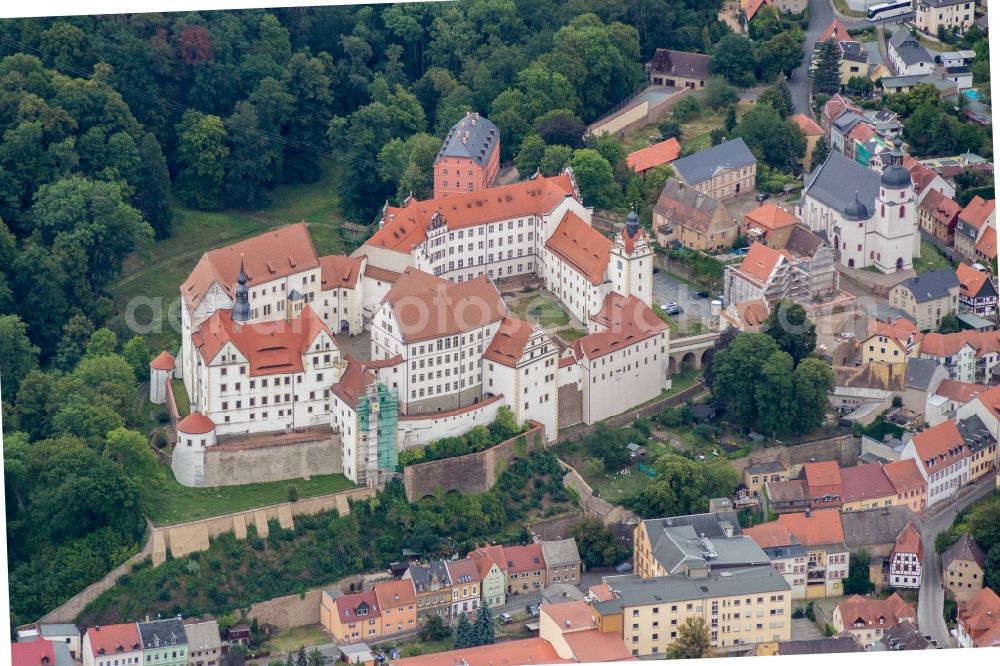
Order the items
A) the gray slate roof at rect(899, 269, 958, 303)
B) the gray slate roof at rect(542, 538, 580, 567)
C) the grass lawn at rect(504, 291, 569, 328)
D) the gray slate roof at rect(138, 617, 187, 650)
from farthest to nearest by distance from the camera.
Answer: the gray slate roof at rect(899, 269, 958, 303)
the grass lawn at rect(504, 291, 569, 328)
the gray slate roof at rect(542, 538, 580, 567)
the gray slate roof at rect(138, 617, 187, 650)

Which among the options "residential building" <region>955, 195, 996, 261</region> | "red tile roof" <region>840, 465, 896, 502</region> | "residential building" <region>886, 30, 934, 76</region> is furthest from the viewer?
"residential building" <region>886, 30, 934, 76</region>

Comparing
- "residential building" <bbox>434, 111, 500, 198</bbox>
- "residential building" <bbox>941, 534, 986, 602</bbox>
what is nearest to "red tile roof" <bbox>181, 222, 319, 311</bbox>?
"residential building" <bbox>434, 111, 500, 198</bbox>

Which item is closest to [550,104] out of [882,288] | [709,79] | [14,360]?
[709,79]

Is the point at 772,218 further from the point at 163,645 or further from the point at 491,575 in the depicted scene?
the point at 163,645

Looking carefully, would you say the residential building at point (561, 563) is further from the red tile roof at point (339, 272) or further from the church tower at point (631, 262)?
the red tile roof at point (339, 272)

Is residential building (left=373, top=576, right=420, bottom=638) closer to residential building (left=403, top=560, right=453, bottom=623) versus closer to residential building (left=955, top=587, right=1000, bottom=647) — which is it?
residential building (left=403, top=560, right=453, bottom=623)

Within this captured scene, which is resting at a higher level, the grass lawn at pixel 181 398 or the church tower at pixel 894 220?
the church tower at pixel 894 220

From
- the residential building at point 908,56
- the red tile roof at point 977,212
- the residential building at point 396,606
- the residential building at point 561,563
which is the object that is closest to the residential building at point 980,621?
the residential building at point 561,563
